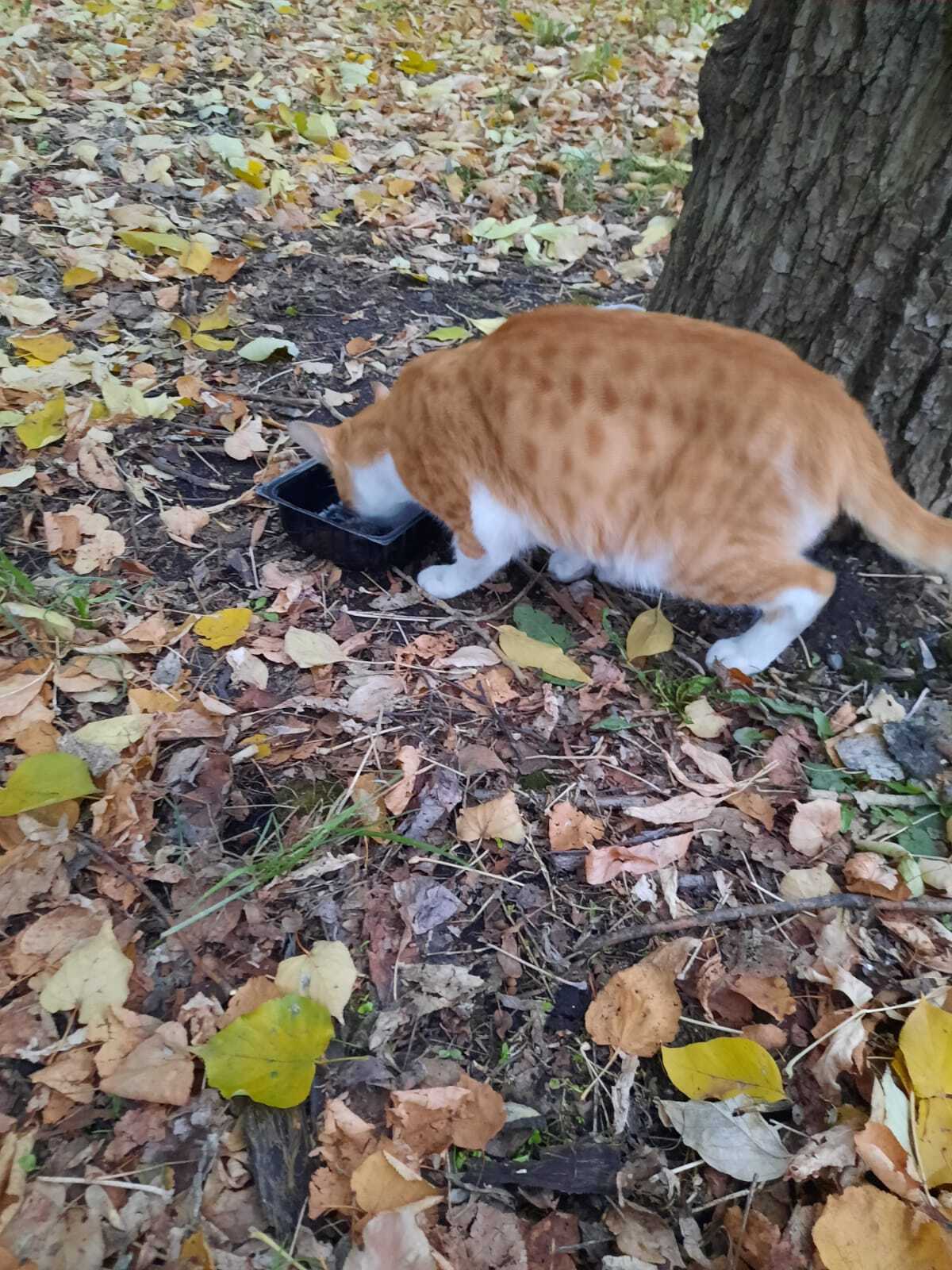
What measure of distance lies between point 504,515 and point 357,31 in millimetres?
5276

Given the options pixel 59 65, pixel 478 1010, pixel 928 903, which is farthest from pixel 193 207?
pixel 928 903

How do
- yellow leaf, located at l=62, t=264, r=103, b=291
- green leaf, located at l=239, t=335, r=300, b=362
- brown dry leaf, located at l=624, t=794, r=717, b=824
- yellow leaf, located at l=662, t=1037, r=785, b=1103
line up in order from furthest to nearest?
1. yellow leaf, located at l=62, t=264, r=103, b=291
2. green leaf, located at l=239, t=335, r=300, b=362
3. brown dry leaf, located at l=624, t=794, r=717, b=824
4. yellow leaf, located at l=662, t=1037, r=785, b=1103

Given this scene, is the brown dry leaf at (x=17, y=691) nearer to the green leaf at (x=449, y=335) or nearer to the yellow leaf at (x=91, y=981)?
the yellow leaf at (x=91, y=981)

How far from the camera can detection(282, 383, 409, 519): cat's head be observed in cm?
245

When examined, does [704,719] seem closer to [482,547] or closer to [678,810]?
[678,810]

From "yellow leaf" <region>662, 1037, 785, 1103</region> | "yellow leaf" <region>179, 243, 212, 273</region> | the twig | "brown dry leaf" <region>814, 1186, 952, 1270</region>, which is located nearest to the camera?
"brown dry leaf" <region>814, 1186, 952, 1270</region>

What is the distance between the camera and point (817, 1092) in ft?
4.80

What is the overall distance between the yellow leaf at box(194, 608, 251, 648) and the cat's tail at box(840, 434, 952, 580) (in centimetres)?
156

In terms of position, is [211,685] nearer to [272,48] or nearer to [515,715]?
[515,715]

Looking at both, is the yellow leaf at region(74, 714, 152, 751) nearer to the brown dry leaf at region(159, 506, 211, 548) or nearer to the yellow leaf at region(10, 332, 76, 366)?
the brown dry leaf at region(159, 506, 211, 548)

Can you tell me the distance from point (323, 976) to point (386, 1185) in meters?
0.36

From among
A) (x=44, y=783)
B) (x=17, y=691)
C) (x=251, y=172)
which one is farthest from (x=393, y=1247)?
(x=251, y=172)

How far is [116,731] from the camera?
1908mm

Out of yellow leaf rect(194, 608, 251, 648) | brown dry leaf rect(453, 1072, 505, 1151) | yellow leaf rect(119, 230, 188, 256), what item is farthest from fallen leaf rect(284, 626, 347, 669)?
yellow leaf rect(119, 230, 188, 256)
